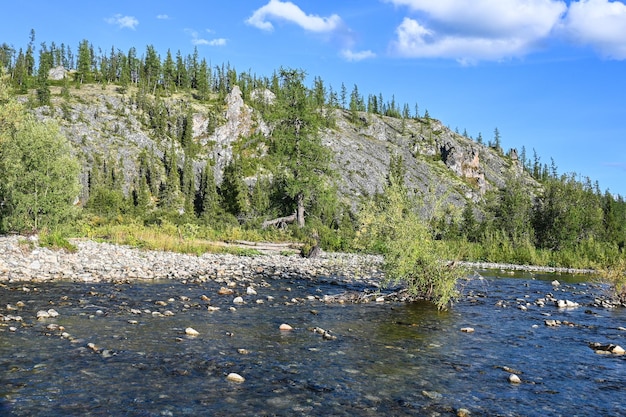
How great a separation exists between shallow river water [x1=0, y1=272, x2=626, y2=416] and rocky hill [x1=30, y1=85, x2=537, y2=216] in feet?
293

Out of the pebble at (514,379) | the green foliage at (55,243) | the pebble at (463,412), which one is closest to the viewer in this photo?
the pebble at (463,412)

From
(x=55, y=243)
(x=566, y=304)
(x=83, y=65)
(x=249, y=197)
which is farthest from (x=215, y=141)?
(x=566, y=304)

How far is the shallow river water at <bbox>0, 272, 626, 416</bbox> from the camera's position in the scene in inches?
265

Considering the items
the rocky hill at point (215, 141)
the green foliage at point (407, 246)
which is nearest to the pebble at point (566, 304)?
the green foliage at point (407, 246)

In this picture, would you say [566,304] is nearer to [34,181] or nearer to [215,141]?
[34,181]

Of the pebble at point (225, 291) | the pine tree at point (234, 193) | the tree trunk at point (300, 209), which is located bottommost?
the pebble at point (225, 291)

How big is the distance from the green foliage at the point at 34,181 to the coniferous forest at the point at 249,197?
79 millimetres

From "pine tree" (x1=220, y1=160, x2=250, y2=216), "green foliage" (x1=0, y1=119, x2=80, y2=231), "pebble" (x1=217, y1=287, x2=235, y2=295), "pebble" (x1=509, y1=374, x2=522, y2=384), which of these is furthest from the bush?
"pine tree" (x1=220, y1=160, x2=250, y2=216)

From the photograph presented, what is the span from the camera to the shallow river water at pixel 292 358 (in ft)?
22.1

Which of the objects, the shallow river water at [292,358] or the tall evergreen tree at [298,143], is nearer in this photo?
the shallow river water at [292,358]

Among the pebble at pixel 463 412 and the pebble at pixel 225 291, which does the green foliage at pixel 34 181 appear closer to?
the pebble at pixel 225 291

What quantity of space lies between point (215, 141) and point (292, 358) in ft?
424

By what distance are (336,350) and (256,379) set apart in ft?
8.23

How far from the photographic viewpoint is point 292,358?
9.03 meters
